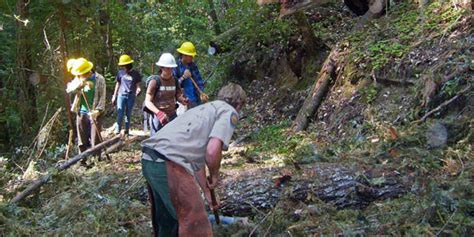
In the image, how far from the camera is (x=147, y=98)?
292 inches

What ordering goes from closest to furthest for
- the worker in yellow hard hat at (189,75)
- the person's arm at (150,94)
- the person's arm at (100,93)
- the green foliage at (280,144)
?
1. the person's arm at (150,94)
2. the green foliage at (280,144)
3. the worker in yellow hard hat at (189,75)
4. the person's arm at (100,93)

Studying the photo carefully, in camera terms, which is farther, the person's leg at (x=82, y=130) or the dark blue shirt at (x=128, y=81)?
the dark blue shirt at (x=128, y=81)

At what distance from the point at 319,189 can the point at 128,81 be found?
5.79 m

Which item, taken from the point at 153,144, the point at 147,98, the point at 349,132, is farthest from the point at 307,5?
the point at 153,144

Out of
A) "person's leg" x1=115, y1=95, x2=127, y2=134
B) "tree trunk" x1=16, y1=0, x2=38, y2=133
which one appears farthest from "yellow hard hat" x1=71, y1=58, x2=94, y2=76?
"tree trunk" x1=16, y1=0, x2=38, y2=133

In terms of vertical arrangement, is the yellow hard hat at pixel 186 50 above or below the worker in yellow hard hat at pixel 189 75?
above

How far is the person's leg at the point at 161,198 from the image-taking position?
4.07 metres

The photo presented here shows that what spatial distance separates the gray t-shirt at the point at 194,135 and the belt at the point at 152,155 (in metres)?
0.01

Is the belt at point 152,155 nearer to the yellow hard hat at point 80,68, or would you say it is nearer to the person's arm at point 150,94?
the person's arm at point 150,94

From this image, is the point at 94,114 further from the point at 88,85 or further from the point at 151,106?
the point at 151,106

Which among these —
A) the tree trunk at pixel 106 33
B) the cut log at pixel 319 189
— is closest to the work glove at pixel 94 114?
the cut log at pixel 319 189

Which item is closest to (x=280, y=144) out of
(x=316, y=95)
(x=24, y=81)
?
(x=316, y=95)

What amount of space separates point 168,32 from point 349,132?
1194 centimetres

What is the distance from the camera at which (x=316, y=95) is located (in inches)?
399
